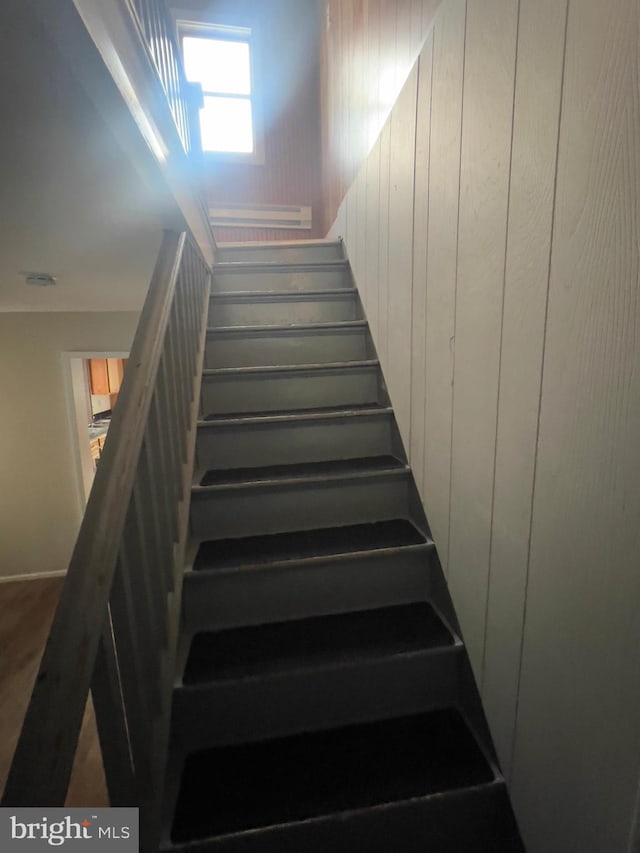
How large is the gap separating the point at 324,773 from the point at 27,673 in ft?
8.38

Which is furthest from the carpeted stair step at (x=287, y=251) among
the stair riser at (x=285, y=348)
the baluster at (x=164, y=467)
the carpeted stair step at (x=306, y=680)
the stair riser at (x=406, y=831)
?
the stair riser at (x=406, y=831)

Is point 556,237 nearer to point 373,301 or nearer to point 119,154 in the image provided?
point 119,154

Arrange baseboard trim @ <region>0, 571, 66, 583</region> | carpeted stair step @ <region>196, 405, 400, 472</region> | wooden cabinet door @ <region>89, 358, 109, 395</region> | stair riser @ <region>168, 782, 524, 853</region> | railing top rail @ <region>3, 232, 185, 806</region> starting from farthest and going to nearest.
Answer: wooden cabinet door @ <region>89, 358, 109, 395</region>, baseboard trim @ <region>0, 571, 66, 583</region>, carpeted stair step @ <region>196, 405, 400, 472</region>, stair riser @ <region>168, 782, 524, 853</region>, railing top rail @ <region>3, 232, 185, 806</region>

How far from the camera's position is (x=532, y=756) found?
87 centimetres

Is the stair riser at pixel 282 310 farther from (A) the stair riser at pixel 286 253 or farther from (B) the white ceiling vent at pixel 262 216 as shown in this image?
(B) the white ceiling vent at pixel 262 216

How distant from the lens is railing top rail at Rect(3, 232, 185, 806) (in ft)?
1.68

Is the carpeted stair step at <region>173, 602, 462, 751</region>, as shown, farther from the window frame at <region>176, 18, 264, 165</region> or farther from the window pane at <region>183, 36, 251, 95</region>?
the window pane at <region>183, 36, 251, 95</region>

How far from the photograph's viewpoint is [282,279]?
8.03 feet

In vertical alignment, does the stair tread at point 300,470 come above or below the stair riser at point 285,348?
below

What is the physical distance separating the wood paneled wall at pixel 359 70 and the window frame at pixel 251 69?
0.86 metres

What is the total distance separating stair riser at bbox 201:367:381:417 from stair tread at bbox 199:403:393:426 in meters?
0.04

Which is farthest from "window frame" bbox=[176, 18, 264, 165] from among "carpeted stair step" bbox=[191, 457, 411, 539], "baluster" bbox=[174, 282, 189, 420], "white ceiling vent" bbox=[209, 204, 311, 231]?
"carpeted stair step" bbox=[191, 457, 411, 539]

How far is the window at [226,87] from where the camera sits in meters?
3.86

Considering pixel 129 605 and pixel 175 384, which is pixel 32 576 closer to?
pixel 175 384
